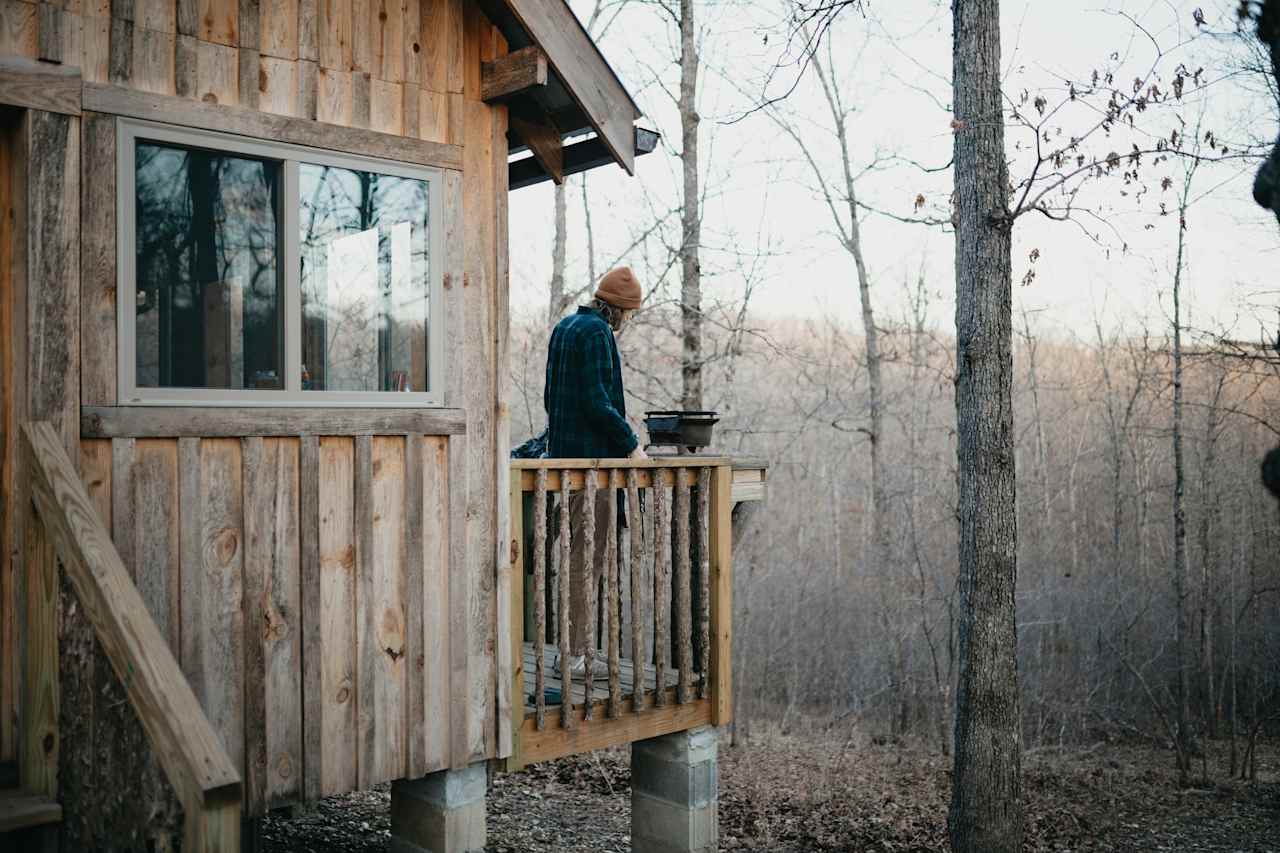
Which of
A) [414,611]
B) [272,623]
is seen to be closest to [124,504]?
[272,623]

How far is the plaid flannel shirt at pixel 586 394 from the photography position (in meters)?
5.39

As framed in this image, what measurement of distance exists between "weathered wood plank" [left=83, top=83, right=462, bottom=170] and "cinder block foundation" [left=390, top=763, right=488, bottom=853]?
2798mm

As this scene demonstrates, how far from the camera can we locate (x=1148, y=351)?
13500mm

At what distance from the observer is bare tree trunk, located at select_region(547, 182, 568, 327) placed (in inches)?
572

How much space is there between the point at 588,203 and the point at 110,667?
13.5m

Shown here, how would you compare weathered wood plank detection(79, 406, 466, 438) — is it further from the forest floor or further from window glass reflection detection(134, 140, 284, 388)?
the forest floor

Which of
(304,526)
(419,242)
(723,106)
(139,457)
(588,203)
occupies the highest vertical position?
(723,106)

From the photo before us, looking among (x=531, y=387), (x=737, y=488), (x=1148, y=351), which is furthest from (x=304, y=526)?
(x=1148, y=351)

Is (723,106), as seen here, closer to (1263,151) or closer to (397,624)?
(1263,151)

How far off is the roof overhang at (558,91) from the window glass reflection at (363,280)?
688 mm

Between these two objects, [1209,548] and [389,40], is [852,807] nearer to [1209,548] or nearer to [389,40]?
[1209,548]

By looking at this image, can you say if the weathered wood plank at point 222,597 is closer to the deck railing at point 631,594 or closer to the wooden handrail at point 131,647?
the wooden handrail at point 131,647

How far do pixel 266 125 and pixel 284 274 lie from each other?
1.92ft

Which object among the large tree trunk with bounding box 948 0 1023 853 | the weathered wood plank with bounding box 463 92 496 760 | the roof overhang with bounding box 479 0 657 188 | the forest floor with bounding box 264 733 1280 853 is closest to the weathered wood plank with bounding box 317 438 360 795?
the weathered wood plank with bounding box 463 92 496 760
